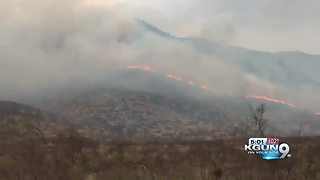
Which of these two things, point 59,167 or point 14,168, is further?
point 14,168

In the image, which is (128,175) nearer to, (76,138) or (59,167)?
(59,167)

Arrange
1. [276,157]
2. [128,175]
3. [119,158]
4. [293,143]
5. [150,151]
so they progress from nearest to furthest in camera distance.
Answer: [276,157]
[128,175]
[119,158]
[293,143]
[150,151]

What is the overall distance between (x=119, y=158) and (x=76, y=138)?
68.9 feet

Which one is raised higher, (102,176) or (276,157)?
(276,157)

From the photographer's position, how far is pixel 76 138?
227ft

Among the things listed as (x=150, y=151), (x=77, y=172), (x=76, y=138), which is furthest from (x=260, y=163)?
(x=150, y=151)

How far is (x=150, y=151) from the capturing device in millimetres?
109438

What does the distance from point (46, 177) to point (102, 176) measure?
15298 millimetres

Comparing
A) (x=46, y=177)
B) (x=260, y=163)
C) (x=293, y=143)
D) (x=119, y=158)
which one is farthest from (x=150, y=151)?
(x=46, y=177)

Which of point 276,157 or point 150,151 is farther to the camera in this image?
point 150,151

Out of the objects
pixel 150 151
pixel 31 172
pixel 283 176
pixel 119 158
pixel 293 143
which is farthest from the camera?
pixel 150 151

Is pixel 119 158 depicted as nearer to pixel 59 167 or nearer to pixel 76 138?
pixel 76 138

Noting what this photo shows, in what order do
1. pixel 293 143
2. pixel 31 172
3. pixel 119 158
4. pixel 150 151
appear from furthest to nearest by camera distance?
pixel 150 151 → pixel 293 143 → pixel 119 158 → pixel 31 172

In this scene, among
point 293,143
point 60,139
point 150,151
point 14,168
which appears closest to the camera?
point 14,168
